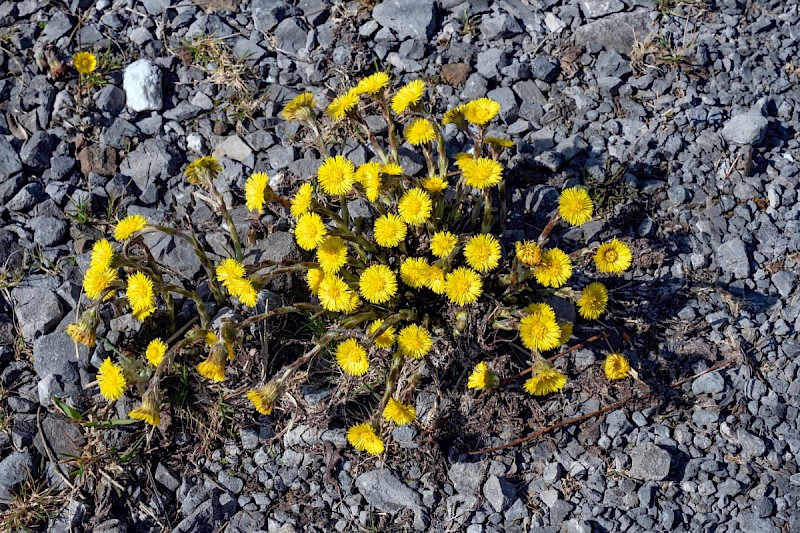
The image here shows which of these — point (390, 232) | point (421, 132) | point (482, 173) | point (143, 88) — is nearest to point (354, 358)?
point (390, 232)

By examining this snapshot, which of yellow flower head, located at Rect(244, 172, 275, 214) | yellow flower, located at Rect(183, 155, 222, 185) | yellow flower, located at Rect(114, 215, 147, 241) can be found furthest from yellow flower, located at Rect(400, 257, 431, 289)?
yellow flower, located at Rect(114, 215, 147, 241)

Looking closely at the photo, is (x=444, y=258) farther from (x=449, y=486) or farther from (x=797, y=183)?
(x=797, y=183)

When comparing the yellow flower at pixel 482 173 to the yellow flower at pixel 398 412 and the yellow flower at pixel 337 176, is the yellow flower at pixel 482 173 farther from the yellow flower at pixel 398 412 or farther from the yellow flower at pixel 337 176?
the yellow flower at pixel 398 412

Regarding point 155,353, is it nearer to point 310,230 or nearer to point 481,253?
point 310,230

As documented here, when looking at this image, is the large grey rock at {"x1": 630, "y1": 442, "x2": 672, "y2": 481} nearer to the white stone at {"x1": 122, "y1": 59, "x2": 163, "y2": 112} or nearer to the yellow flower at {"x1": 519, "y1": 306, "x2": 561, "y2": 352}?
the yellow flower at {"x1": 519, "y1": 306, "x2": 561, "y2": 352}

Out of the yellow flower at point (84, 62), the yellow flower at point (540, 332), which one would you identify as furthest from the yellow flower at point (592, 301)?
the yellow flower at point (84, 62)

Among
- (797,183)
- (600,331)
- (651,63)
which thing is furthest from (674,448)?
(651,63)
